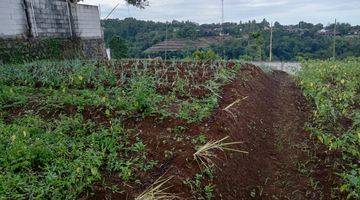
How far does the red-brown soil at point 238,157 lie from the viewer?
11.6ft

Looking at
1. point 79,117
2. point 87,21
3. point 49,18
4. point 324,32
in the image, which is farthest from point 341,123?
point 324,32

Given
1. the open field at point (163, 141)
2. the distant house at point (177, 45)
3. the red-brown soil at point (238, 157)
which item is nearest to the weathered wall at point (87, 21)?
the distant house at point (177, 45)

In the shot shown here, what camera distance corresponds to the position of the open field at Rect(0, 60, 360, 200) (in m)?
3.30

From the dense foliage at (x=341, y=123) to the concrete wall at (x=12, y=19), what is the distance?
7311 millimetres

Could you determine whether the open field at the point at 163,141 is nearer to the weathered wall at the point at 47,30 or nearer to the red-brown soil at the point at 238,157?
the red-brown soil at the point at 238,157

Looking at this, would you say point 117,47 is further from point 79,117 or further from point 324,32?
point 79,117

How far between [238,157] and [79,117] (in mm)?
1882

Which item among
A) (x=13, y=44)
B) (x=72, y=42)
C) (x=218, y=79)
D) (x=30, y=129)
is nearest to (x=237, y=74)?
(x=218, y=79)

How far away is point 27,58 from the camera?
1063cm

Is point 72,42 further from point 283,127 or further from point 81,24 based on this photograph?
point 283,127

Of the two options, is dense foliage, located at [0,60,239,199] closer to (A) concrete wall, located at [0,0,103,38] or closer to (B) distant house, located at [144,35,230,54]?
(A) concrete wall, located at [0,0,103,38]

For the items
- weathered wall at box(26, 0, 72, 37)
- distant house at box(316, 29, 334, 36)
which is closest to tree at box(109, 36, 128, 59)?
weathered wall at box(26, 0, 72, 37)

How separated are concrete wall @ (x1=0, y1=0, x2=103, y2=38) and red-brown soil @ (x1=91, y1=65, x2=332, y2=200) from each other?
20.9 ft

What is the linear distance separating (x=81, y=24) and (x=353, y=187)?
465 inches
